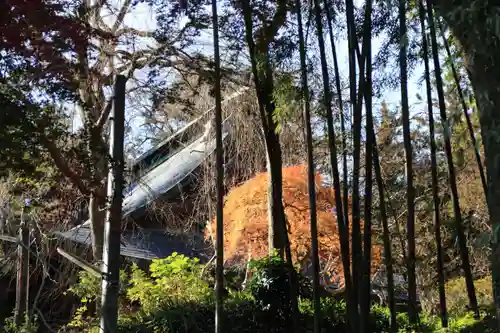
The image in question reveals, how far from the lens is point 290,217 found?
732cm

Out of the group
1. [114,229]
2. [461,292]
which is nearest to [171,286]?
[114,229]

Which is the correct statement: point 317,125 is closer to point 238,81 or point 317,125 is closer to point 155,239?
point 238,81

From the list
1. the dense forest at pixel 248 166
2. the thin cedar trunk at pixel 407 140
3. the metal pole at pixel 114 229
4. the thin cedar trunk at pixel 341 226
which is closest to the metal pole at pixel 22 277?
the dense forest at pixel 248 166

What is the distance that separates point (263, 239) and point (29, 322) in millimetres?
3045

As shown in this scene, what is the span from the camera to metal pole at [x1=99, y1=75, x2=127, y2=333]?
3.61m

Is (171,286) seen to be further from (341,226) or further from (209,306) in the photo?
(341,226)

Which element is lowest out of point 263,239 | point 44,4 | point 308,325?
point 308,325

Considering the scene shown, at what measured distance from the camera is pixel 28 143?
11.9 feet

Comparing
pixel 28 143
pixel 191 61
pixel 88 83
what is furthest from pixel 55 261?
pixel 28 143

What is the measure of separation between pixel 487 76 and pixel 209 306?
3711 mm

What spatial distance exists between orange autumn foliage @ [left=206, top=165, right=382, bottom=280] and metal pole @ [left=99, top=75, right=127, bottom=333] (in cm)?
358

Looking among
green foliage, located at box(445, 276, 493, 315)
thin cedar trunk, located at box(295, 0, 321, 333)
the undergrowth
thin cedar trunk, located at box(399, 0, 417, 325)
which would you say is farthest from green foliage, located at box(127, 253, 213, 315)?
green foliage, located at box(445, 276, 493, 315)

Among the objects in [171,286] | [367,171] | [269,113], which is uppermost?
[269,113]

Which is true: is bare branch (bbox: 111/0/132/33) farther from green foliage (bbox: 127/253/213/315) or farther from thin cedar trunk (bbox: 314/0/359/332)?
thin cedar trunk (bbox: 314/0/359/332)
